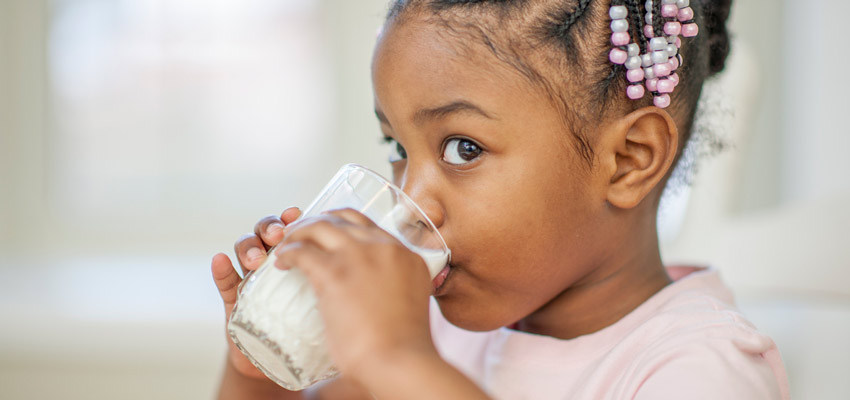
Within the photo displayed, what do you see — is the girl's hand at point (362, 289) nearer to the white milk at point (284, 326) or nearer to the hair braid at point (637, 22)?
the white milk at point (284, 326)

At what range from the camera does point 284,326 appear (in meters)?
0.66

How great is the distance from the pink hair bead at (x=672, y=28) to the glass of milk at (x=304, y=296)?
0.36 m

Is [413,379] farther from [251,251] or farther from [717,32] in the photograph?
[717,32]

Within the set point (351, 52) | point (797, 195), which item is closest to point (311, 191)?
point (351, 52)

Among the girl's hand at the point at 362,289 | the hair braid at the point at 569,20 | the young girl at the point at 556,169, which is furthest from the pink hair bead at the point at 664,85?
the girl's hand at the point at 362,289

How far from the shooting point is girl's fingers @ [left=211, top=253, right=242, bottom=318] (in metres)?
0.88

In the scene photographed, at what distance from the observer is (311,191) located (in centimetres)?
259

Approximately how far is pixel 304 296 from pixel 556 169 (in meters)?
0.32

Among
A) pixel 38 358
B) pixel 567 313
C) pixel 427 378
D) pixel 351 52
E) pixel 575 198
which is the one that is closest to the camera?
pixel 427 378

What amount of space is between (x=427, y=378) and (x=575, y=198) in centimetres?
32

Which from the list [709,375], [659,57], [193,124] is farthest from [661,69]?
[193,124]

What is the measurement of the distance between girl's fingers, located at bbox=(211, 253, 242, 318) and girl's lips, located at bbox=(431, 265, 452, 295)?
23 cm

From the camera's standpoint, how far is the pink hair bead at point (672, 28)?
87 cm

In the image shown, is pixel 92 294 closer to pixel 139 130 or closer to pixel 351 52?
pixel 139 130
